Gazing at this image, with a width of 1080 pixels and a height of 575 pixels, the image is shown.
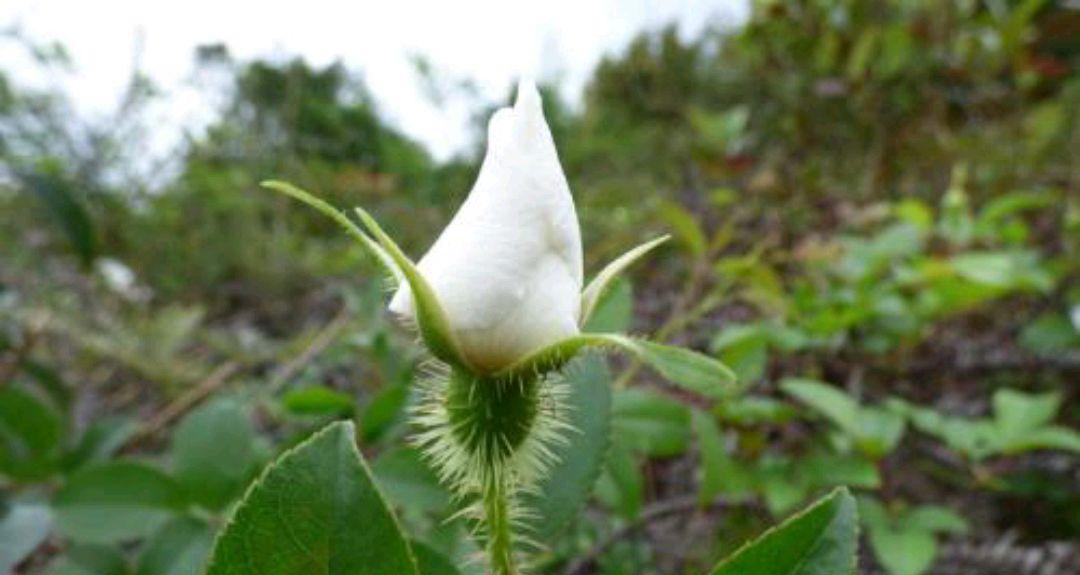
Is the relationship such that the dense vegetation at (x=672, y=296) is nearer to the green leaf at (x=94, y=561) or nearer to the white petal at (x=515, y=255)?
the green leaf at (x=94, y=561)

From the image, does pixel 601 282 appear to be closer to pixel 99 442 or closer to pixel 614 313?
pixel 614 313

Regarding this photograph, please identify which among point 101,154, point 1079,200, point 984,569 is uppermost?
point 101,154

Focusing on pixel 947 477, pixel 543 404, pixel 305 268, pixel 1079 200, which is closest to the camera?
pixel 543 404

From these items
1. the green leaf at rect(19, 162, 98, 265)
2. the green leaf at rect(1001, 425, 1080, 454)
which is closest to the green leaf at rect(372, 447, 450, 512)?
the green leaf at rect(1001, 425, 1080, 454)

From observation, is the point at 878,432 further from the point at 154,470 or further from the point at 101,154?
the point at 101,154

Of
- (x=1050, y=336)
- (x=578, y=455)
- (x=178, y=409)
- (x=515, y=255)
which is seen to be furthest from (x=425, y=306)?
(x=1050, y=336)

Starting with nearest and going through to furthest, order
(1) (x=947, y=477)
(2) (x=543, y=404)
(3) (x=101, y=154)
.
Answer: (2) (x=543, y=404) → (1) (x=947, y=477) → (3) (x=101, y=154)

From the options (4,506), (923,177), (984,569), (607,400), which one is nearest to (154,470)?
(4,506)

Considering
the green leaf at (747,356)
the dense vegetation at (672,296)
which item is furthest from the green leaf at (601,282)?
the green leaf at (747,356)
